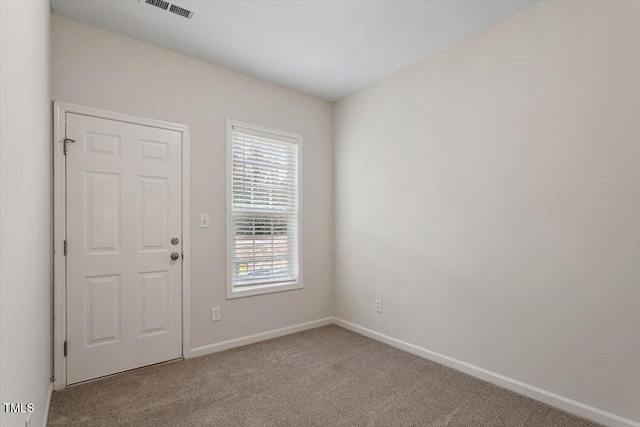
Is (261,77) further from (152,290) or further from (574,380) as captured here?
(574,380)

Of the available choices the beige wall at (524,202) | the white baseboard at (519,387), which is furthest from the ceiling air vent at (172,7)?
the white baseboard at (519,387)

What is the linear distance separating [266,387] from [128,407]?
2.96 ft

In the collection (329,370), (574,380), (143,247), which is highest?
(143,247)

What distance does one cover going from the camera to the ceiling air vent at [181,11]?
7.79 feet

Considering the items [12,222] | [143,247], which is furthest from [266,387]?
[12,222]

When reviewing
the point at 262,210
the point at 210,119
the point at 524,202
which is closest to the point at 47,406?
the point at 262,210

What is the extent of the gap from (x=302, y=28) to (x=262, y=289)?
244 cm

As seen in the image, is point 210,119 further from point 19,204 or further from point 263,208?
point 19,204

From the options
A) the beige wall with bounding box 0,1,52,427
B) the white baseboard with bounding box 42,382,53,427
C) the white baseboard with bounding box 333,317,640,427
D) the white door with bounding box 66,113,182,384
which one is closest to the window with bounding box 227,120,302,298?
the white door with bounding box 66,113,182,384

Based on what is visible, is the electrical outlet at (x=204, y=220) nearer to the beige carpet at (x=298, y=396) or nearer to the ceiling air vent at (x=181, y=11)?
the beige carpet at (x=298, y=396)

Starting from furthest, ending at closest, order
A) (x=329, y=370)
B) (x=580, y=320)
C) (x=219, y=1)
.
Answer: (x=329, y=370) → (x=219, y=1) → (x=580, y=320)

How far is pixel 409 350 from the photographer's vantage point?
3.12m

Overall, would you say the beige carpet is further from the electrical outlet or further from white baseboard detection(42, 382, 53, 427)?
the electrical outlet

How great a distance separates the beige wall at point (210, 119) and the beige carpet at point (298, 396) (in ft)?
1.83
